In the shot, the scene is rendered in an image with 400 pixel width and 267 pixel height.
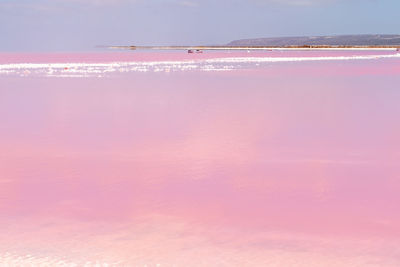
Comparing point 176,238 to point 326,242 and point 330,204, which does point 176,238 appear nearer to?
point 326,242

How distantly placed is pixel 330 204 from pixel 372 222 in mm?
630

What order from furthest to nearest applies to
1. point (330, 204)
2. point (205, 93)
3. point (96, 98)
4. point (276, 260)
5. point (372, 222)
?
1. point (205, 93)
2. point (96, 98)
3. point (330, 204)
4. point (372, 222)
5. point (276, 260)

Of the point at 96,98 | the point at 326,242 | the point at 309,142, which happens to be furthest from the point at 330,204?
the point at 96,98

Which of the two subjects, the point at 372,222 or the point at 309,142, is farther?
the point at 309,142

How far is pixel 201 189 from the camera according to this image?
22.0 ft

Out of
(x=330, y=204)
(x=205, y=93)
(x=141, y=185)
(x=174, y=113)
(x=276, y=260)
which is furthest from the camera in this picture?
(x=205, y=93)

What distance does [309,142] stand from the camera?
9625 mm

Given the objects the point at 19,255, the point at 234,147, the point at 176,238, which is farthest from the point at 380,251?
the point at 234,147

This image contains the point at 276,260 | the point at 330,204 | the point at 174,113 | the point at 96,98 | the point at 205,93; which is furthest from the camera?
the point at 205,93

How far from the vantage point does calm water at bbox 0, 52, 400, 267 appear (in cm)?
474

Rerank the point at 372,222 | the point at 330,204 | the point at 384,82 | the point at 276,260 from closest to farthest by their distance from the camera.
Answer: the point at 276,260
the point at 372,222
the point at 330,204
the point at 384,82

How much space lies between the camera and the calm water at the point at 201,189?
4.74 metres

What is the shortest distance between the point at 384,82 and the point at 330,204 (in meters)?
18.0

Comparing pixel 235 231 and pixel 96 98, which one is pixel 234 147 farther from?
pixel 96 98
